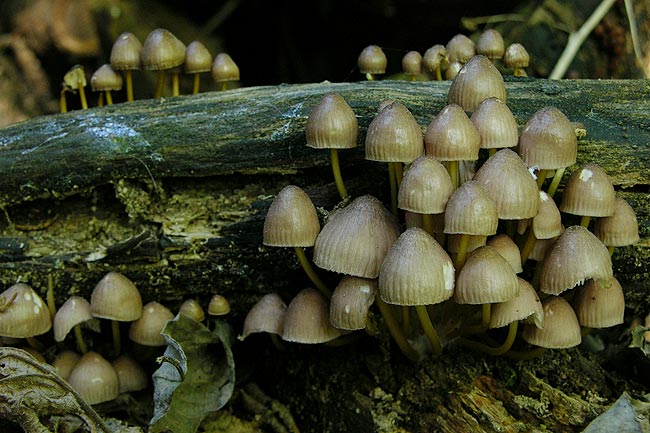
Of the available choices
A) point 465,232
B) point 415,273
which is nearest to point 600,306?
point 465,232

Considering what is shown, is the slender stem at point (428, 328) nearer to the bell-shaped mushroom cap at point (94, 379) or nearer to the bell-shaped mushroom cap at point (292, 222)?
the bell-shaped mushroom cap at point (292, 222)

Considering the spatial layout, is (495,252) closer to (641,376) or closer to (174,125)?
A: (641,376)

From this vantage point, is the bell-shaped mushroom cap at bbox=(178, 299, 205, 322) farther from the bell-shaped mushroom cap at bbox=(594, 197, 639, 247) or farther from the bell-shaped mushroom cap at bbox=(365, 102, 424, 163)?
the bell-shaped mushroom cap at bbox=(594, 197, 639, 247)

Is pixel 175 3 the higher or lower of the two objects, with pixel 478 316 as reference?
higher

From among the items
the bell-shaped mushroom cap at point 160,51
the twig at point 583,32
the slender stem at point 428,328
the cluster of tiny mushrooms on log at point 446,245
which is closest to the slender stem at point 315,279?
the cluster of tiny mushrooms on log at point 446,245

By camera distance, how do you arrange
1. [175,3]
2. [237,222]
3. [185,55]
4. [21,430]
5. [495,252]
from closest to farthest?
[495,252] → [21,430] → [237,222] → [185,55] → [175,3]

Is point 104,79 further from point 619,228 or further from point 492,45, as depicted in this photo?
point 619,228

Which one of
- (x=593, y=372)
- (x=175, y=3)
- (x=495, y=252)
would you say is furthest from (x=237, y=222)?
(x=175, y=3)
